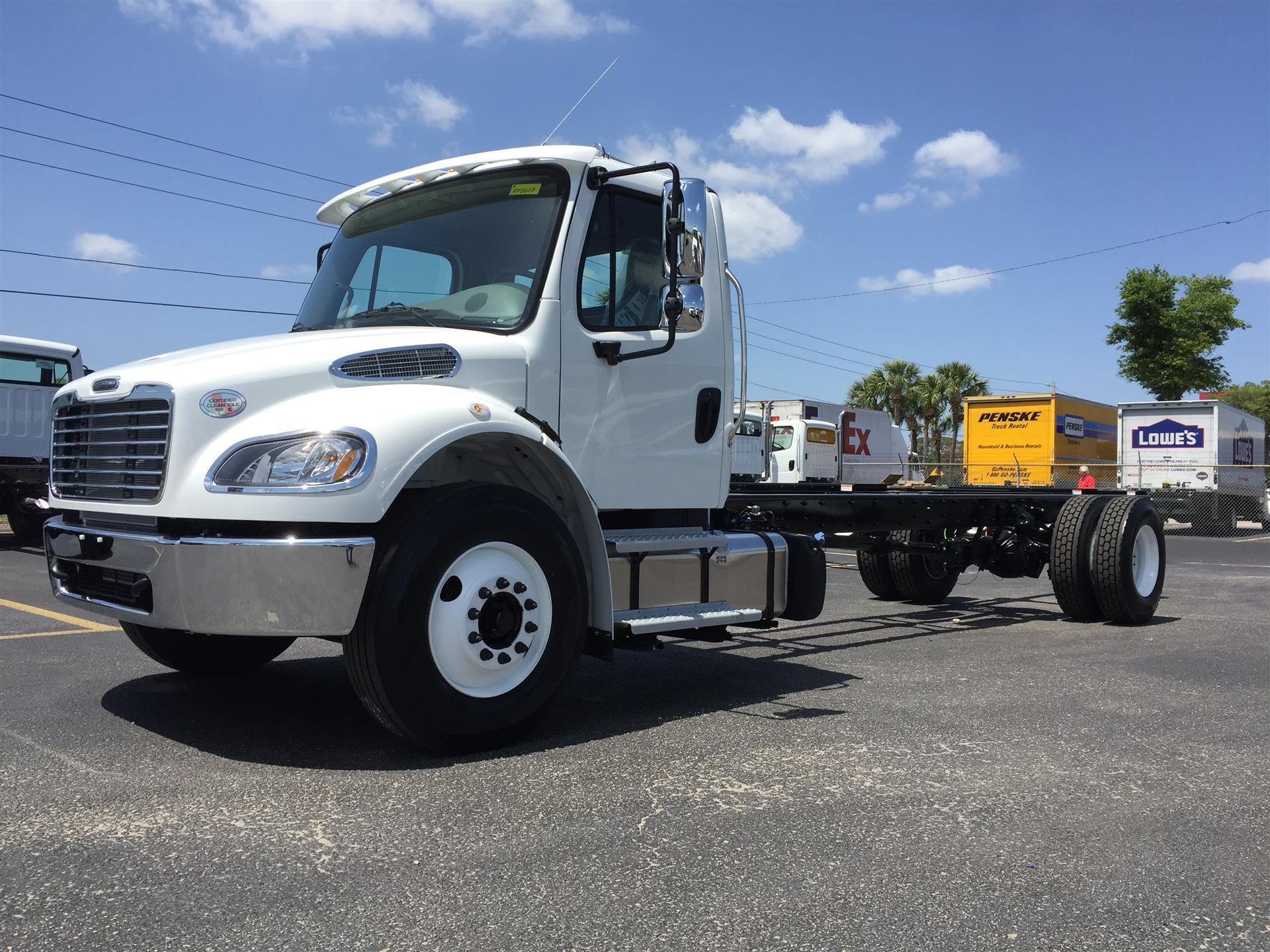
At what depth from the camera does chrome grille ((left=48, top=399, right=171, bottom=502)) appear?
4.02 meters

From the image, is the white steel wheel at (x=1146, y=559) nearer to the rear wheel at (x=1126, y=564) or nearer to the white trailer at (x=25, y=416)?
the rear wheel at (x=1126, y=564)

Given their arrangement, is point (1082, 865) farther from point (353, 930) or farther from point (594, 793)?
point (353, 930)

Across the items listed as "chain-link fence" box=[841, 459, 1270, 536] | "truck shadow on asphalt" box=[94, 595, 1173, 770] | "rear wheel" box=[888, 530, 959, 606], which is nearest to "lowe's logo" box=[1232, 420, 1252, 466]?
"chain-link fence" box=[841, 459, 1270, 536]

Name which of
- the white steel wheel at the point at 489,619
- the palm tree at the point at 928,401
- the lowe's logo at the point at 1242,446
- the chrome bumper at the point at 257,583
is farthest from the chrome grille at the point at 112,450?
the palm tree at the point at 928,401

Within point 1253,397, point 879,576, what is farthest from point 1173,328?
point 1253,397

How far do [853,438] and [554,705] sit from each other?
29127 millimetres

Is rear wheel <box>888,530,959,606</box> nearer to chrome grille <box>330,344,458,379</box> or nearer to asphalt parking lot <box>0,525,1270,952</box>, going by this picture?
asphalt parking lot <box>0,525,1270,952</box>

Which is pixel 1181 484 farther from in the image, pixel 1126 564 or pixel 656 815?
pixel 656 815

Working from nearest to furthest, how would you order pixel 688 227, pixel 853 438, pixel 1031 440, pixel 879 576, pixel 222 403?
pixel 222 403, pixel 688 227, pixel 879 576, pixel 1031 440, pixel 853 438

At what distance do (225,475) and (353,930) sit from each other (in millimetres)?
1846

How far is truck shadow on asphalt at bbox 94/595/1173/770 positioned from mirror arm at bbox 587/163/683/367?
1.59 metres

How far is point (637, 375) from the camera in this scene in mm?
5258

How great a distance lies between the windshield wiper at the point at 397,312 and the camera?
191 inches

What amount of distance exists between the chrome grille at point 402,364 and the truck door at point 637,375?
0.62m
